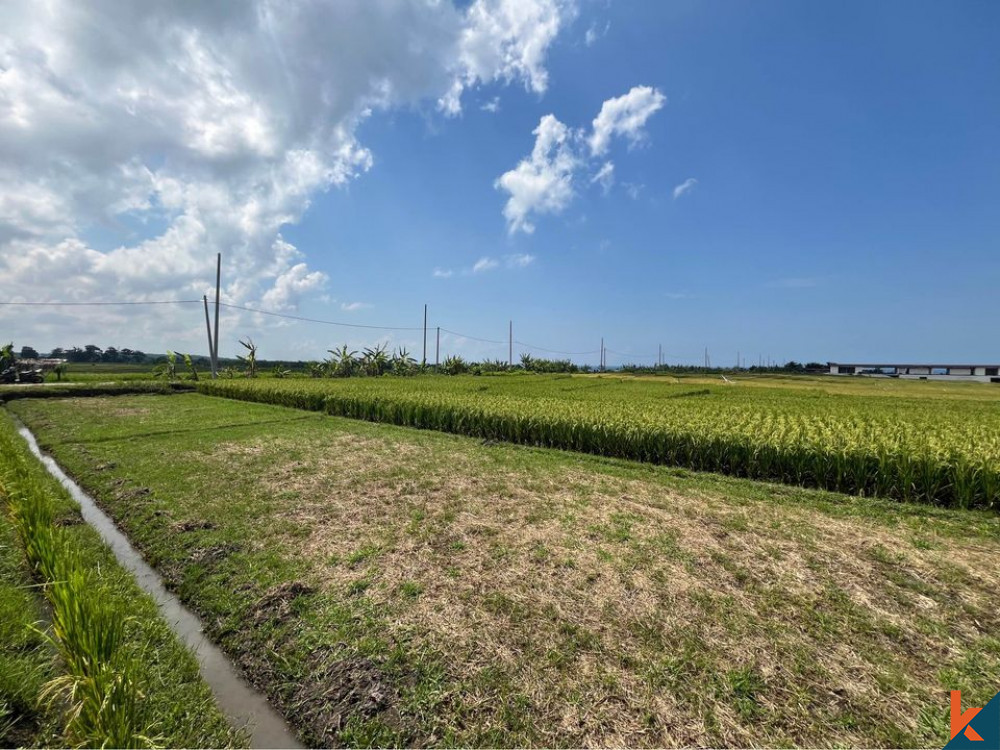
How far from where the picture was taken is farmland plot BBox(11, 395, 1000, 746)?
3.08 metres

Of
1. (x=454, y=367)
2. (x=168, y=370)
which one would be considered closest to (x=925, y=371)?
(x=454, y=367)

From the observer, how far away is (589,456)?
1130 centimetres

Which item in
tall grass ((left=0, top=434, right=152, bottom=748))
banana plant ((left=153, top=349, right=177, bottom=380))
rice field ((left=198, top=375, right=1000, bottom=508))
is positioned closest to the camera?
tall grass ((left=0, top=434, right=152, bottom=748))

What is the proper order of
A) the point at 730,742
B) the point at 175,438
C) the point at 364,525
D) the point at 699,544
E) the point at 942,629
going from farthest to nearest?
1. the point at 175,438
2. the point at 364,525
3. the point at 699,544
4. the point at 942,629
5. the point at 730,742

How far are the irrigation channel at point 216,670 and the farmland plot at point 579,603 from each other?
11 cm

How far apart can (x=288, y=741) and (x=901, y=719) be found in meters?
4.45

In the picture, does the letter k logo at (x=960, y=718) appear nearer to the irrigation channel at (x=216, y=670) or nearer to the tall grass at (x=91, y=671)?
the irrigation channel at (x=216, y=670)

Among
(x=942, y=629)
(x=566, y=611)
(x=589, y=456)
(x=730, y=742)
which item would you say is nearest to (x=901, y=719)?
(x=730, y=742)

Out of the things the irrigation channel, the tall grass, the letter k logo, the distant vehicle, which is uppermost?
the distant vehicle

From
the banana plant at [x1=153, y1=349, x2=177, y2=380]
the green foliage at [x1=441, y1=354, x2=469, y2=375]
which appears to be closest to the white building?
the green foliage at [x1=441, y1=354, x2=469, y2=375]

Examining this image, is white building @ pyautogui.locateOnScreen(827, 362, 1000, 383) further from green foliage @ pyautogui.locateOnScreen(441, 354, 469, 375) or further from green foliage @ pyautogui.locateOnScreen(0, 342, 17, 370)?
green foliage @ pyautogui.locateOnScreen(0, 342, 17, 370)

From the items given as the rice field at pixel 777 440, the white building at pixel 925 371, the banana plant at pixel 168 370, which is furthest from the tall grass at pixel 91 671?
the white building at pixel 925 371

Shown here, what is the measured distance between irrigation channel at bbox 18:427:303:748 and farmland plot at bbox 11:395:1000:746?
110 mm

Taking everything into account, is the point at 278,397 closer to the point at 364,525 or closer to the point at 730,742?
the point at 364,525
